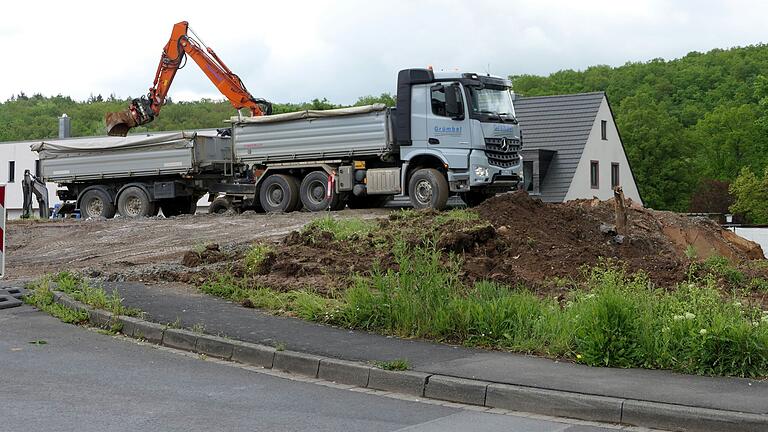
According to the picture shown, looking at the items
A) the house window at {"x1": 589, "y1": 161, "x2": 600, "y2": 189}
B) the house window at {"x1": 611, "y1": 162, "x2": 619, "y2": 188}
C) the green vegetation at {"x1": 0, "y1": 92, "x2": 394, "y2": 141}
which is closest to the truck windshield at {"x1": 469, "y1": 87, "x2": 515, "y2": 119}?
the house window at {"x1": 589, "y1": 161, "x2": 600, "y2": 189}

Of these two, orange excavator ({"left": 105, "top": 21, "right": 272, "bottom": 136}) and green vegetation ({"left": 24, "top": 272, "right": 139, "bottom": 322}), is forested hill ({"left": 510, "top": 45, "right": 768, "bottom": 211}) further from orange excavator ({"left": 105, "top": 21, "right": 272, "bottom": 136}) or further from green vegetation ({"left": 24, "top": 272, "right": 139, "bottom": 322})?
green vegetation ({"left": 24, "top": 272, "right": 139, "bottom": 322})

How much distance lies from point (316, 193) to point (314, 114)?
6.99 ft

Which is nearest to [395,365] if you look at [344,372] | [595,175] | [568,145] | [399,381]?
[399,381]

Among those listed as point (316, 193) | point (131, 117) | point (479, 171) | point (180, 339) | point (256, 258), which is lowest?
point (180, 339)

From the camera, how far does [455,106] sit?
2427 cm

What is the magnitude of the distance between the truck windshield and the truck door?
361 mm

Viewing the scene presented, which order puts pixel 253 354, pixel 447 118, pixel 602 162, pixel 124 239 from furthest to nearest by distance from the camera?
1. pixel 602 162
2. pixel 447 118
3. pixel 124 239
4. pixel 253 354

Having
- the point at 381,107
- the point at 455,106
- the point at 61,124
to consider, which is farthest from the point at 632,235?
the point at 61,124

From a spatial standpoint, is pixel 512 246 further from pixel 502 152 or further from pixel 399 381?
pixel 502 152

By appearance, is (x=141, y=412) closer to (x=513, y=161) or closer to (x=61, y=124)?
(x=513, y=161)

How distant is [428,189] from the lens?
80.5 feet

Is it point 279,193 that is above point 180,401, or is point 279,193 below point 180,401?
above

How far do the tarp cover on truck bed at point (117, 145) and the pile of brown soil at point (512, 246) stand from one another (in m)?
12.0

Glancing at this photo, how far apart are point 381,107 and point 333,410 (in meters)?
18.5
